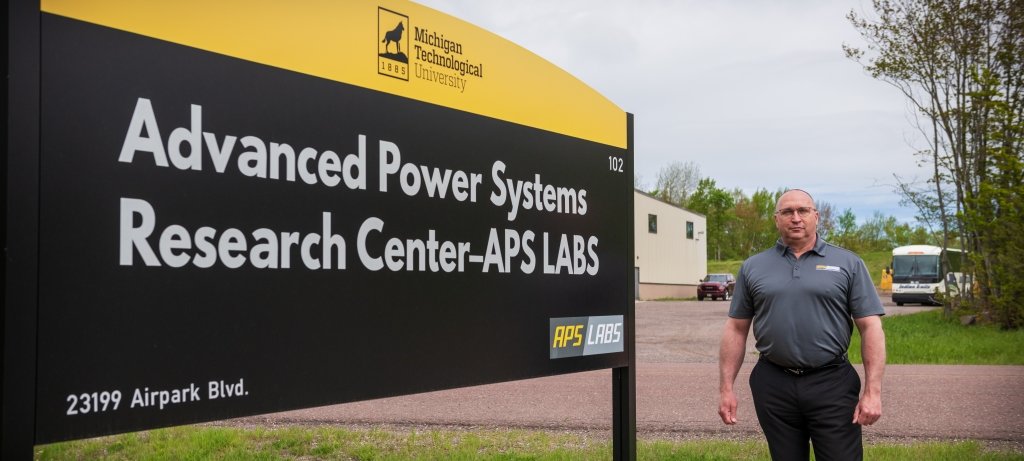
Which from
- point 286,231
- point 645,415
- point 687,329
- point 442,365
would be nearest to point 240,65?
point 286,231

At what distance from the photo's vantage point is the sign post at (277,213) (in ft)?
9.07

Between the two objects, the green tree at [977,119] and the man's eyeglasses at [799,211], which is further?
the green tree at [977,119]

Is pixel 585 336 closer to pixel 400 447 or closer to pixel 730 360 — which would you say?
pixel 730 360

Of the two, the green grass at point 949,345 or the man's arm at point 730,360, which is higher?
the man's arm at point 730,360

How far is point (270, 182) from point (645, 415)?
6391 mm

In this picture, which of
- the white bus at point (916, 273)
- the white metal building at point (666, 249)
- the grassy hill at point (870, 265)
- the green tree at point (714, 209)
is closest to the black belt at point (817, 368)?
the white bus at point (916, 273)

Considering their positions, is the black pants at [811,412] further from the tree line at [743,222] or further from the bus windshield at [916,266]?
the tree line at [743,222]

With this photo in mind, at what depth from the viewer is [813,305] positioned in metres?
4.11

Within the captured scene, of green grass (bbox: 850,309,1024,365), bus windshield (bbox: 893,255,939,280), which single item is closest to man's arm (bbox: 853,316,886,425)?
green grass (bbox: 850,309,1024,365)

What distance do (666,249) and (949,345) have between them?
42554 mm

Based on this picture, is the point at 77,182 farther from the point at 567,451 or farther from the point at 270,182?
the point at 567,451

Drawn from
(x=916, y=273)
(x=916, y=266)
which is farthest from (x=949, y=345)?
(x=916, y=266)

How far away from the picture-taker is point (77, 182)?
2.80 meters

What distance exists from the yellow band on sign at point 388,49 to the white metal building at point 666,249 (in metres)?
46.1
